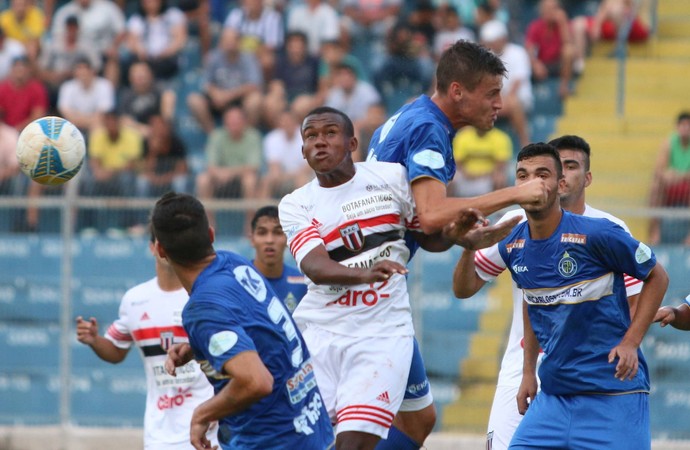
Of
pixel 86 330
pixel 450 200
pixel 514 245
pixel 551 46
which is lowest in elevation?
pixel 86 330

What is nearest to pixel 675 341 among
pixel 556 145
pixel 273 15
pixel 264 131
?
pixel 556 145

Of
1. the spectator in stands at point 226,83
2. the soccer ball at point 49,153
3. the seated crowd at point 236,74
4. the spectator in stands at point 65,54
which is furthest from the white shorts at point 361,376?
the spectator in stands at point 65,54

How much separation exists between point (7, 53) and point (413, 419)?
11.5m

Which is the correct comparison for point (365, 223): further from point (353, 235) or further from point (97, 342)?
point (97, 342)

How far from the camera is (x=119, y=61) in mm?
17000

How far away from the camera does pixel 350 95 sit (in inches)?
611

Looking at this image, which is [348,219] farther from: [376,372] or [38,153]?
[38,153]

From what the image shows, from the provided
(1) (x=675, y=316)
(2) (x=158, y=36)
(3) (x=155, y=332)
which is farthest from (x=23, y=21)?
(1) (x=675, y=316)

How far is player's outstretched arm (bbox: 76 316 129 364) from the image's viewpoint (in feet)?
27.9

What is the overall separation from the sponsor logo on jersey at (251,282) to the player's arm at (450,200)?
1.09m

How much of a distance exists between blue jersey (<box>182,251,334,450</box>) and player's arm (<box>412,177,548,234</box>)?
1017 mm

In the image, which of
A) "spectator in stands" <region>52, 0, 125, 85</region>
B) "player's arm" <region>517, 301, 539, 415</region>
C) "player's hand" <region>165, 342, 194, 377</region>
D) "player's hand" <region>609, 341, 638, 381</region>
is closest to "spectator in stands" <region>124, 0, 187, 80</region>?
"spectator in stands" <region>52, 0, 125, 85</region>

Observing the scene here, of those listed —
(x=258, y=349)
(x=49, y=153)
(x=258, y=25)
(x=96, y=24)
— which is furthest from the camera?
(x=96, y=24)

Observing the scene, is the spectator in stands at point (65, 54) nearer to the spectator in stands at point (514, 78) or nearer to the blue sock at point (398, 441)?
the spectator in stands at point (514, 78)
